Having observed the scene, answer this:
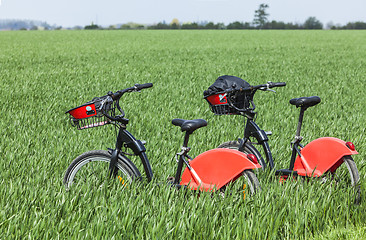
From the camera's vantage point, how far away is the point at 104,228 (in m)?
2.94

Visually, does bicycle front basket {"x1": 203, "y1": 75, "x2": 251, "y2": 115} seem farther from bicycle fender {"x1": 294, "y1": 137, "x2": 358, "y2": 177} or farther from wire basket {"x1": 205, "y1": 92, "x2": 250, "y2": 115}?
bicycle fender {"x1": 294, "y1": 137, "x2": 358, "y2": 177}

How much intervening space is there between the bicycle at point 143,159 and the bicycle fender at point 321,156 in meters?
0.85

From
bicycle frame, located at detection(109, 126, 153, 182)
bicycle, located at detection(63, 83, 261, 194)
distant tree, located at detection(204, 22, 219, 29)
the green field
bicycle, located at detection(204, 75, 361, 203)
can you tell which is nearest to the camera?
the green field

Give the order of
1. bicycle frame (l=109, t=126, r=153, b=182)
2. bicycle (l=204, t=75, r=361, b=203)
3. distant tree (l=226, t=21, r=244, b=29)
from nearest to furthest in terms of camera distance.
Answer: bicycle frame (l=109, t=126, r=153, b=182) → bicycle (l=204, t=75, r=361, b=203) → distant tree (l=226, t=21, r=244, b=29)

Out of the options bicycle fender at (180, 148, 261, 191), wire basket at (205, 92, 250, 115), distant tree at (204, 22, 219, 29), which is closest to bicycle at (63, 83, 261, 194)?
bicycle fender at (180, 148, 261, 191)

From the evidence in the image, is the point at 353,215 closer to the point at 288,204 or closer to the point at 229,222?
the point at 288,204

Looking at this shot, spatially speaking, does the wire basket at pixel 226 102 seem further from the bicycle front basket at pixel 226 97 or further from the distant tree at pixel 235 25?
A: the distant tree at pixel 235 25

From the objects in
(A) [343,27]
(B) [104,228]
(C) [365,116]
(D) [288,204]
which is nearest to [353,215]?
(D) [288,204]

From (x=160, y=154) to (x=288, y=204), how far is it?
2109 mm

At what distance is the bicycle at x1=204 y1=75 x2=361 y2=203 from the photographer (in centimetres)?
369

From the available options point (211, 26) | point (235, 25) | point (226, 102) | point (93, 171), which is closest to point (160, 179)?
point (93, 171)

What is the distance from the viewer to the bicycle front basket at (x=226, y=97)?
147 inches

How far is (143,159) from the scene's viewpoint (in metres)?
3.45

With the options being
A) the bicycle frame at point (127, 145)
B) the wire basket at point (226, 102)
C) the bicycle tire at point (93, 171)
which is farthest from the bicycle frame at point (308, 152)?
the bicycle tire at point (93, 171)
